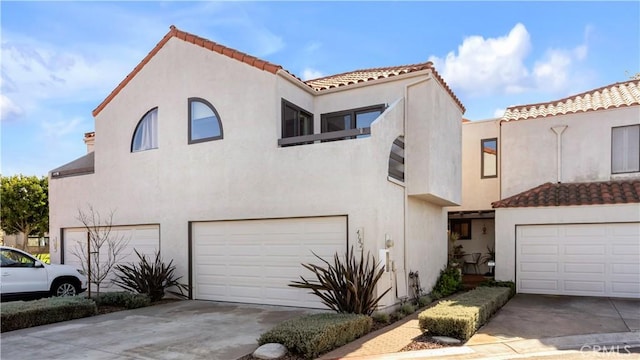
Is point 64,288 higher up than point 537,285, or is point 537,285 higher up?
point 64,288

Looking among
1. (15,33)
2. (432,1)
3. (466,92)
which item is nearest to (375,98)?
(432,1)

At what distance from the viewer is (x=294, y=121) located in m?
12.1

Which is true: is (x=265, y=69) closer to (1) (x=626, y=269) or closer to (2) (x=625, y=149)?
(1) (x=626, y=269)

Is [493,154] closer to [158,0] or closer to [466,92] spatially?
[466,92]

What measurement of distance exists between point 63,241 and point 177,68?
7428 mm

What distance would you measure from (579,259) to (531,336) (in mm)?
6286

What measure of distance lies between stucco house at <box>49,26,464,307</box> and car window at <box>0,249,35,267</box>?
8.43 feet

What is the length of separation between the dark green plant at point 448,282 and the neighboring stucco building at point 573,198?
53.6 inches

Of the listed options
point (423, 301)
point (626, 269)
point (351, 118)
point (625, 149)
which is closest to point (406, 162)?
point (351, 118)

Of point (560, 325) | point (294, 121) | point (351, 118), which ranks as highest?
point (351, 118)

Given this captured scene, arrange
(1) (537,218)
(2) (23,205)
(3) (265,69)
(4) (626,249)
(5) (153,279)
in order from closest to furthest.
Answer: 1. (3) (265,69)
2. (5) (153,279)
3. (4) (626,249)
4. (1) (537,218)
5. (2) (23,205)

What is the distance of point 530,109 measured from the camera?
16.5 metres

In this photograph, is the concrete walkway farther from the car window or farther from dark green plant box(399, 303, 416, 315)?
the car window

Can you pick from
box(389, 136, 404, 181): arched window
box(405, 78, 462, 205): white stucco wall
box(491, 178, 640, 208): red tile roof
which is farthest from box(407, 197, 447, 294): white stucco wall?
box(491, 178, 640, 208): red tile roof
